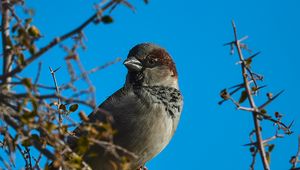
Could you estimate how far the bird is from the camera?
14.3ft

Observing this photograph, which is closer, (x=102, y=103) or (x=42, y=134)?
(x=42, y=134)

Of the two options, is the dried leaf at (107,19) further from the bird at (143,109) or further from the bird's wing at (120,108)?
the bird's wing at (120,108)

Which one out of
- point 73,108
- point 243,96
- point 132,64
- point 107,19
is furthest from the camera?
point 132,64

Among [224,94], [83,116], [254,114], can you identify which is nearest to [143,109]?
[224,94]

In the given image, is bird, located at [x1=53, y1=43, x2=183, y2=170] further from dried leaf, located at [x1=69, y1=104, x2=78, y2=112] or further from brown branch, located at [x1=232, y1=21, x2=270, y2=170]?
brown branch, located at [x1=232, y1=21, x2=270, y2=170]

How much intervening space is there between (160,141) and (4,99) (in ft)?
8.88

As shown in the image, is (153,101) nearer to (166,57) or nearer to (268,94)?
(166,57)

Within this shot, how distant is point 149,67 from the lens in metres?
5.09

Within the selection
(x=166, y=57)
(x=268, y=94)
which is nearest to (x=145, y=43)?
(x=166, y=57)

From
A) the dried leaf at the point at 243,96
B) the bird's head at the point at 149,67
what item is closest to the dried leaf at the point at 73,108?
the dried leaf at the point at 243,96

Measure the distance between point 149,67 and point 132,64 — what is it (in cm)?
21

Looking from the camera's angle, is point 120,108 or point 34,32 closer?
point 34,32

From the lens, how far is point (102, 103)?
4.95 m

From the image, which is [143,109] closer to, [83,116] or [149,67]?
[149,67]
